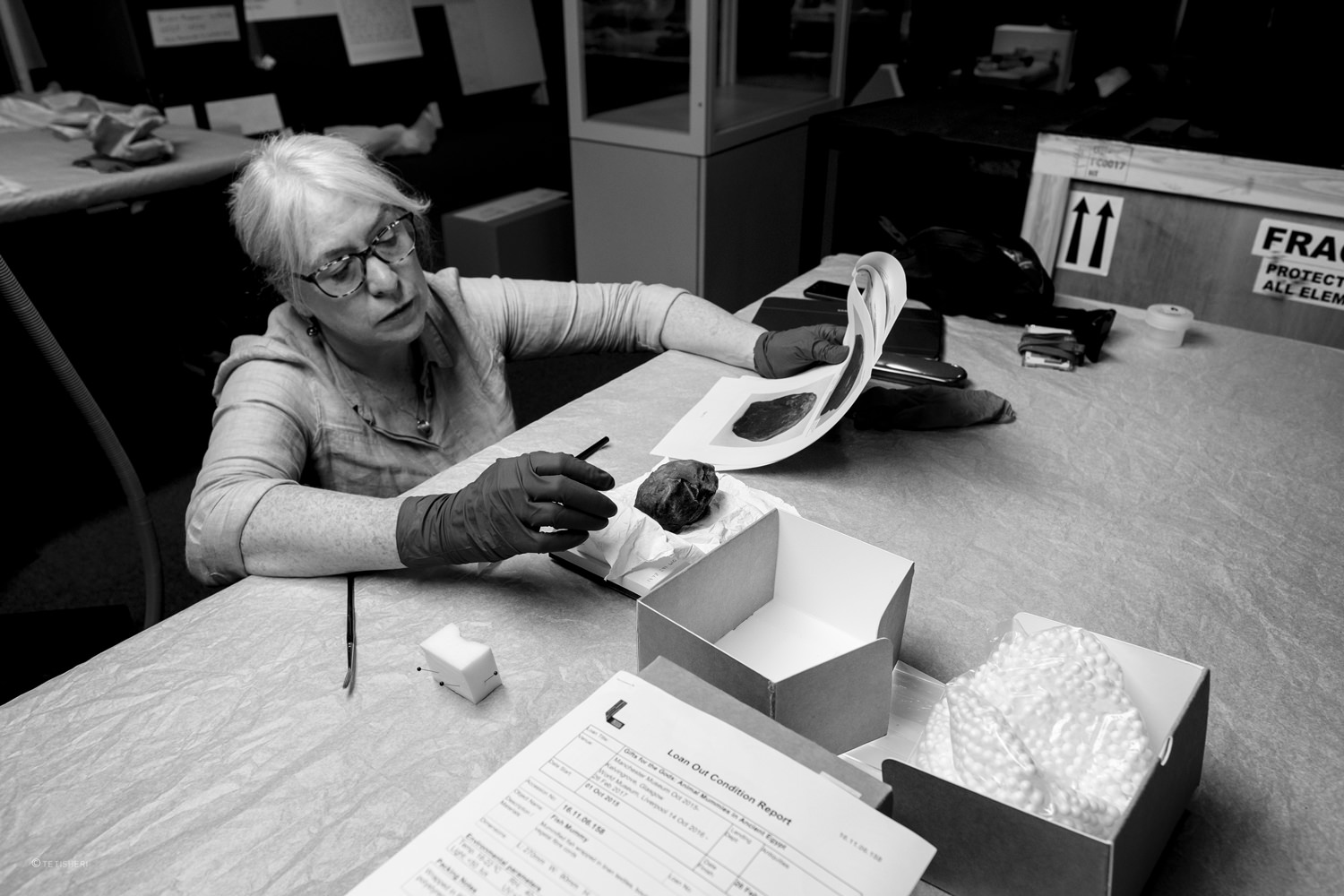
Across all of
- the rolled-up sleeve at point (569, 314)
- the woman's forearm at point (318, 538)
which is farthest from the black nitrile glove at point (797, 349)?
the woman's forearm at point (318, 538)

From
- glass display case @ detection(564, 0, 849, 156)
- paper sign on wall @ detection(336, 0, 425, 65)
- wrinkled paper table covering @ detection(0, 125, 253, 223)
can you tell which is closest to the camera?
wrinkled paper table covering @ detection(0, 125, 253, 223)

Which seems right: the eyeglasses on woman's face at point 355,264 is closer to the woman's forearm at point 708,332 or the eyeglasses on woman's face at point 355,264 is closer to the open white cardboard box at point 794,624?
the woman's forearm at point 708,332

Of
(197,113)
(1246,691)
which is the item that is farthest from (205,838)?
(197,113)

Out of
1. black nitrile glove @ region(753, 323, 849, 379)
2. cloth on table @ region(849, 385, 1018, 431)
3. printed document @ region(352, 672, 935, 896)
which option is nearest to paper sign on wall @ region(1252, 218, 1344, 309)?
cloth on table @ region(849, 385, 1018, 431)

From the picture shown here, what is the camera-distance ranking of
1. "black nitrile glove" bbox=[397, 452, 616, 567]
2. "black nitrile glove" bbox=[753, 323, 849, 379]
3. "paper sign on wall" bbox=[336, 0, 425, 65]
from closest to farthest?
"black nitrile glove" bbox=[397, 452, 616, 567], "black nitrile glove" bbox=[753, 323, 849, 379], "paper sign on wall" bbox=[336, 0, 425, 65]

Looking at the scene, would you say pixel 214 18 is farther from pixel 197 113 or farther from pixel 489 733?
pixel 489 733

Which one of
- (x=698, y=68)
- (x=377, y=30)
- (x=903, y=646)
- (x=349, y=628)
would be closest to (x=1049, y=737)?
(x=903, y=646)

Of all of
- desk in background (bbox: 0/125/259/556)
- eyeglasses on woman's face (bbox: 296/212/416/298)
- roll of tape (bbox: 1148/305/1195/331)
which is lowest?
desk in background (bbox: 0/125/259/556)

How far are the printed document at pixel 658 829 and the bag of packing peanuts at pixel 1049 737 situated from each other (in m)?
0.09

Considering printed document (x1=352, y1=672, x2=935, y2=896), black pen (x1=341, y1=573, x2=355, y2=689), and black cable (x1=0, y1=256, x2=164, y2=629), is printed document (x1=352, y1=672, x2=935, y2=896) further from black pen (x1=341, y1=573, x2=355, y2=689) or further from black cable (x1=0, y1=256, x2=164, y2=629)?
black cable (x1=0, y1=256, x2=164, y2=629)

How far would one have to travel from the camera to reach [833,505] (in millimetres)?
1078

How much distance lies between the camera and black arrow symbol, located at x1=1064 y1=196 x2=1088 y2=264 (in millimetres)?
1680

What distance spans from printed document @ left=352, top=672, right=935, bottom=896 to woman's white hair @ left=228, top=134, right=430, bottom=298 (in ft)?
2.85

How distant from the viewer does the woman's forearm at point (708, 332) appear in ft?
4.65
